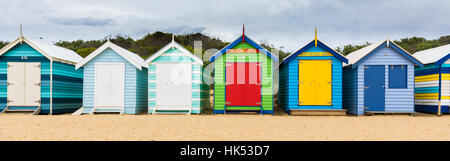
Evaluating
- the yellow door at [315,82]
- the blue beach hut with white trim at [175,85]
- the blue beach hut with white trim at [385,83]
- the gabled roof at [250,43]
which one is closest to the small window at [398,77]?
the blue beach hut with white trim at [385,83]

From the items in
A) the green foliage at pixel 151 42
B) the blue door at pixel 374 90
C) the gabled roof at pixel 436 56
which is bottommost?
the blue door at pixel 374 90

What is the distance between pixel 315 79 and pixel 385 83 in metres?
2.92

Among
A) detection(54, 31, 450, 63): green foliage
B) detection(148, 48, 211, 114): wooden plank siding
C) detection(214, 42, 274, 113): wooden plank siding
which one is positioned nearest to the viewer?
detection(214, 42, 274, 113): wooden plank siding

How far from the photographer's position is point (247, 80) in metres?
13.1

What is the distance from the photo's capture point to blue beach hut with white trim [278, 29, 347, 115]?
1294 cm

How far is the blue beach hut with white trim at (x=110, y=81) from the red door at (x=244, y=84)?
3798 millimetres

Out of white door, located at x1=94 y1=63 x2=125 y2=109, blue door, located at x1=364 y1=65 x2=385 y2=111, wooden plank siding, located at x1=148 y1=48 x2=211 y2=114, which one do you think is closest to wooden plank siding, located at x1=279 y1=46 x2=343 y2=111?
blue door, located at x1=364 y1=65 x2=385 y2=111

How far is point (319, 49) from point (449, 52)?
5.49 metres

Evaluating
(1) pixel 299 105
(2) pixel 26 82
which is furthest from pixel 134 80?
(1) pixel 299 105

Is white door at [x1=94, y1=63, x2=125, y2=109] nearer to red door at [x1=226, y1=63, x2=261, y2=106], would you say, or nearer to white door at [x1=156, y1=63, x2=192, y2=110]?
white door at [x1=156, y1=63, x2=192, y2=110]

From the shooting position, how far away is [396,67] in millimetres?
13141

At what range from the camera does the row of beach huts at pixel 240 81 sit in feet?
42.7

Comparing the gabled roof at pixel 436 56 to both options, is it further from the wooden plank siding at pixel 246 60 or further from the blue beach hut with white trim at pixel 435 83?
the wooden plank siding at pixel 246 60

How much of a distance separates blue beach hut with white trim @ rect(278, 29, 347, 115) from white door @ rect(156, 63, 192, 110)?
13.7 ft
